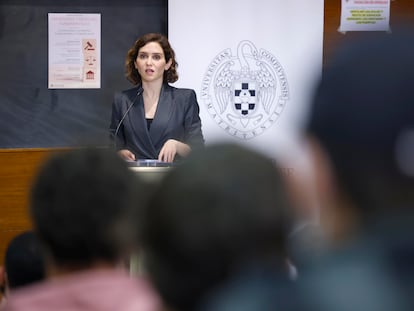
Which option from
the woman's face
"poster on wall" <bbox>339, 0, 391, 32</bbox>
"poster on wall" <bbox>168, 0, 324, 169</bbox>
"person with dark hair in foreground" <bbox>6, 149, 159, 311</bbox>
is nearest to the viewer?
"person with dark hair in foreground" <bbox>6, 149, 159, 311</bbox>

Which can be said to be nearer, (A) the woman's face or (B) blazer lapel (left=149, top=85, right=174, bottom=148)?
(B) blazer lapel (left=149, top=85, right=174, bottom=148)

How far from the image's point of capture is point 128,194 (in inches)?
52.6

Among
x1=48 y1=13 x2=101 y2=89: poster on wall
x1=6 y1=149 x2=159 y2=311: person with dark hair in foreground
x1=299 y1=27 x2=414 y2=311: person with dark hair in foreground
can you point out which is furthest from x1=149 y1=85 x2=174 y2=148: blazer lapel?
x1=299 y1=27 x2=414 y2=311: person with dark hair in foreground

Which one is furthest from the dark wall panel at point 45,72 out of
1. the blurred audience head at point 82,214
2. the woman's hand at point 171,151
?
the blurred audience head at point 82,214

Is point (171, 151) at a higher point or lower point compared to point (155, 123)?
lower

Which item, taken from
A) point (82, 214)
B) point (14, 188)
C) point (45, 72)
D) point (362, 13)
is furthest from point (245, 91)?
point (82, 214)

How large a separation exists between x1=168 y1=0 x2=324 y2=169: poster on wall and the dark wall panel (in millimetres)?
368

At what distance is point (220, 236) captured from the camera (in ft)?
3.24

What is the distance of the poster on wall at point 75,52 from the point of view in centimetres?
596

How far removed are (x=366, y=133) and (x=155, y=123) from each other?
3.74 m

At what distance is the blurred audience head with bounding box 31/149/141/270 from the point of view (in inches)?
51.4

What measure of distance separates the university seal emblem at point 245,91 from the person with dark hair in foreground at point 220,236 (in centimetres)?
489

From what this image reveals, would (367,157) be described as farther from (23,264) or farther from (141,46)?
(141,46)

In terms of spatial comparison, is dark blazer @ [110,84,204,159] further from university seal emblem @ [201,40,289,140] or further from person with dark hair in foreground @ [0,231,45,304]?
person with dark hair in foreground @ [0,231,45,304]
